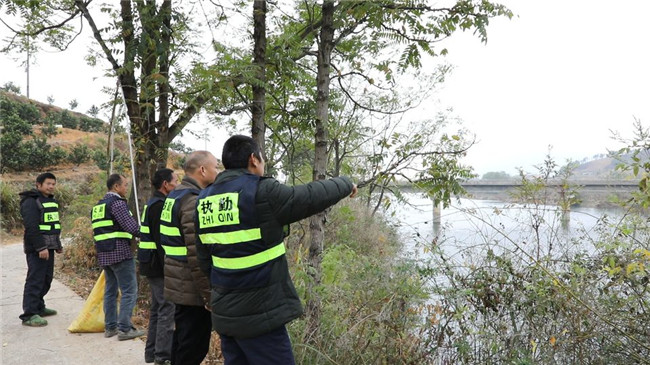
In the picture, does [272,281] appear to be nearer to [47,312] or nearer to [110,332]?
[110,332]

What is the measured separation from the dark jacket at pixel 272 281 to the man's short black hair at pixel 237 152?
216 mm

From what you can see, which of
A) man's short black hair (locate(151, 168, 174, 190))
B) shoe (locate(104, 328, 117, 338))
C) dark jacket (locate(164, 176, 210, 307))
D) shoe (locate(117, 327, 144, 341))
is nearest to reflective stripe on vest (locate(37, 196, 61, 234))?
shoe (locate(104, 328, 117, 338))

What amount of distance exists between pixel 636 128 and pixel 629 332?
1.72 meters

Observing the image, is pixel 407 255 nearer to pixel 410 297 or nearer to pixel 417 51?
pixel 410 297

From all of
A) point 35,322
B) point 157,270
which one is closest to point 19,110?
point 35,322

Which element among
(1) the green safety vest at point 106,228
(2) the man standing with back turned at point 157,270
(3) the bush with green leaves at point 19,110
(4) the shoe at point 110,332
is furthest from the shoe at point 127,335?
(3) the bush with green leaves at point 19,110

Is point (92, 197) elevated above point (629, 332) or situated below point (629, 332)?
above

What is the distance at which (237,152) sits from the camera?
2.55 metres

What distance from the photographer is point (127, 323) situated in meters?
4.80

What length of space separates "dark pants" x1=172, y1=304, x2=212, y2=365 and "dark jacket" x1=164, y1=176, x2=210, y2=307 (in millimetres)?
113

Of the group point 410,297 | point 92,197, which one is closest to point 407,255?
point 410,297

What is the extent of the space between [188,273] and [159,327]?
100 centimetres

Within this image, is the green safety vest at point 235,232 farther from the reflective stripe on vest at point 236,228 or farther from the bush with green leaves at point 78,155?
the bush with green leaves at point 78,155

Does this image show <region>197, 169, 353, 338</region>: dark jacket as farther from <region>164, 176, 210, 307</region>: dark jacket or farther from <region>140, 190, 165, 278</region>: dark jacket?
<region>140, 190, 165, 278</region>: dark jacket
